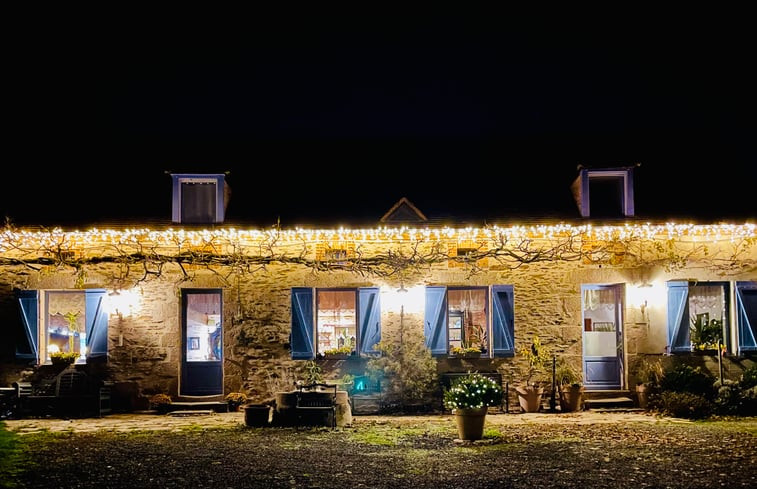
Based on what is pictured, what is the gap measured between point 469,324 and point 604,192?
3.48 meters

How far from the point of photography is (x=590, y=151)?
46.0 ft

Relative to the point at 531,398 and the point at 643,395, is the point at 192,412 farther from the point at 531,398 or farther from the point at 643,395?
the point at 643,395

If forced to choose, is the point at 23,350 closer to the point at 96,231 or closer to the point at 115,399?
the point at 115,399

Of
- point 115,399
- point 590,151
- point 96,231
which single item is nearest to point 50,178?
point 96,231

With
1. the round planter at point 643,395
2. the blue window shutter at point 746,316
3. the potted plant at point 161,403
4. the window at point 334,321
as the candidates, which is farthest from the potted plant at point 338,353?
the blue window shutter at point 746,316

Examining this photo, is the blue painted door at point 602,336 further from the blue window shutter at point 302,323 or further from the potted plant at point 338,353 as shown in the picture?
the blue window shutter at point 302,323

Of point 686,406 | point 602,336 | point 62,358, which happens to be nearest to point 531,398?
point 602,336

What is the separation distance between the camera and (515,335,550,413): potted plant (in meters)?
11.9

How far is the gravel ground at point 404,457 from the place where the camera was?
7008 mm

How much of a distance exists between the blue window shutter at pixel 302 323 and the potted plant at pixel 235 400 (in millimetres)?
1116

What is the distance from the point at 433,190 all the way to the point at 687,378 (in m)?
5.46

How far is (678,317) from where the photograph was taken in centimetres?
1200

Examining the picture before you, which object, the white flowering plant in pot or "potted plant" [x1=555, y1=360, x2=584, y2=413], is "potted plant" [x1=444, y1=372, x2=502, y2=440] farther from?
"potted plant" [x1=555, y1=360, x2=584, y2=413]

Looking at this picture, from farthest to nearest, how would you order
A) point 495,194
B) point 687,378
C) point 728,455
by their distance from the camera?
point 495,194 → point 687,378 → point 728,455
